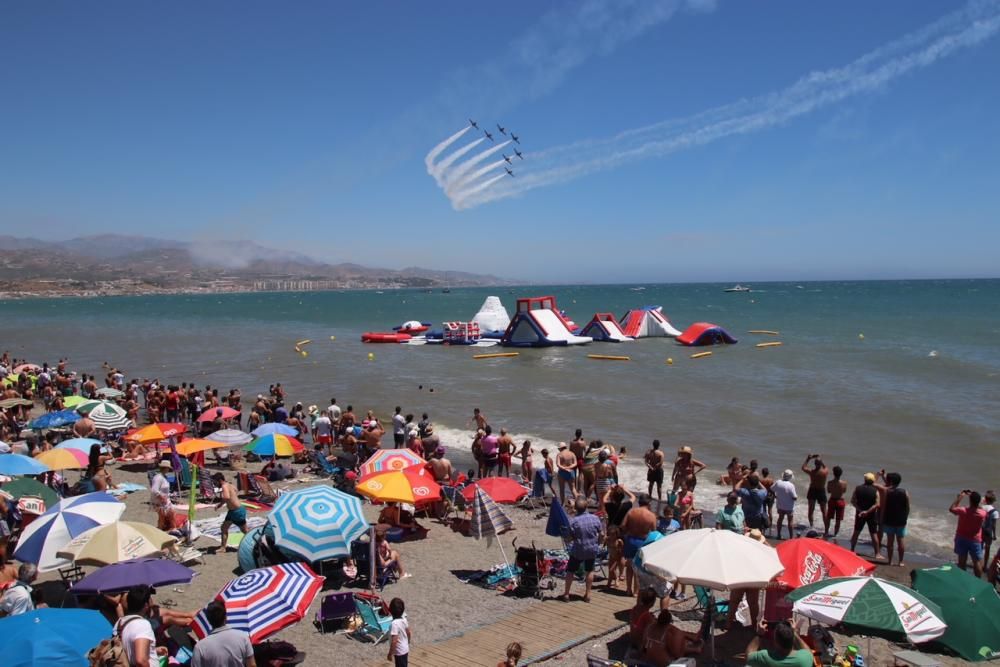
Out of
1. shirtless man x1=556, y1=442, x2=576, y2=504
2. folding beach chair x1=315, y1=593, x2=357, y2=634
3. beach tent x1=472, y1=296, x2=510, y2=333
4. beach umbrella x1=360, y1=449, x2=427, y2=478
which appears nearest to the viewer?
folding beach chair x1=315, y1=593, x2=357, y2=634

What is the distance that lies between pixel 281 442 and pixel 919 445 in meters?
15.1

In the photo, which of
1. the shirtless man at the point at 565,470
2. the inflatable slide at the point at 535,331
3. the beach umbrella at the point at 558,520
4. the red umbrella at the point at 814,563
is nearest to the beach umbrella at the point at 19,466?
the beach umbrella at the point at 558,520

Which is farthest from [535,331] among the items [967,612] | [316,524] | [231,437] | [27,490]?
[967,612]

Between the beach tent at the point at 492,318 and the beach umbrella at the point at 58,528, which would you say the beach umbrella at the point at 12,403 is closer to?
the beach umbrella at the point at 58,528

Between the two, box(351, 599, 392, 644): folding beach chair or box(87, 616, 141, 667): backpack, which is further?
box(351, 599, 392, 644): folding beach chair

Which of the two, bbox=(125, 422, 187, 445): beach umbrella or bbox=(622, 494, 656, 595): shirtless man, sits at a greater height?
bbox=(622, 494, 656, 595): shirtless man

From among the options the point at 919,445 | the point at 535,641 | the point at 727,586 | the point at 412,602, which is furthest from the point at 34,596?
the point at 919,445

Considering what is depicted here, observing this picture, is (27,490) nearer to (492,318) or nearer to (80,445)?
(80,445)

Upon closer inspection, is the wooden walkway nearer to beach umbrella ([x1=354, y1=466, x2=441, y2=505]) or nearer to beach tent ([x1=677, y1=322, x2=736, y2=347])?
beach umbrella ([x1=354, y1=466, x2=441, y2=505])

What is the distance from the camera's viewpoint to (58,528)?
7.50 m

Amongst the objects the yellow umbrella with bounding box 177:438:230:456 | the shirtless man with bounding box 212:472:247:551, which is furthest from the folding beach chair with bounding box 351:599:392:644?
the yellow umbrella with bounding box 177:438:230:456

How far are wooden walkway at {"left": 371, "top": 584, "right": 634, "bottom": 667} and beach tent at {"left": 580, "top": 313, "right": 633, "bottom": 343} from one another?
111ft

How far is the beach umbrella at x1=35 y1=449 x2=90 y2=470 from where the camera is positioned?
11.1 meters

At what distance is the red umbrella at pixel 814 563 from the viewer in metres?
6.71
